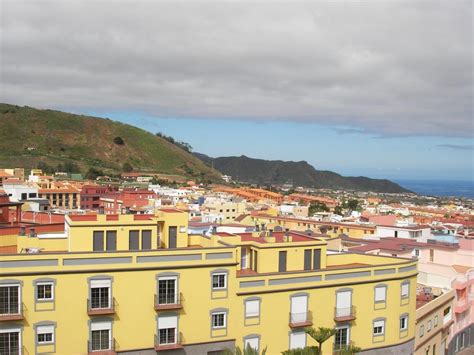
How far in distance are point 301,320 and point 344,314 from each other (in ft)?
8.81

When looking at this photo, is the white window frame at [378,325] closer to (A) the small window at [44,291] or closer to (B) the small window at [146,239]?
(B) the small window at [146,239]

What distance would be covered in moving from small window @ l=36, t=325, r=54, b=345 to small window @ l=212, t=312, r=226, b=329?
785 cm

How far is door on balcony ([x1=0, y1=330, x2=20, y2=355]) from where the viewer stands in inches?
994

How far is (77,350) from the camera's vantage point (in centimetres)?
2642

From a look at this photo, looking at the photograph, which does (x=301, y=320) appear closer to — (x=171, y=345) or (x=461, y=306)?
(x=171, y=345)

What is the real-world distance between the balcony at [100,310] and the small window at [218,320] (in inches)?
205

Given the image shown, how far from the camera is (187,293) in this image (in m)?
28.3

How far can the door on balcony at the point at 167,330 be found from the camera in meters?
28.0

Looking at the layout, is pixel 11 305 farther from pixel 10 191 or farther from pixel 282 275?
pixel 10 191

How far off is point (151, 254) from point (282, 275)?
7089 mm

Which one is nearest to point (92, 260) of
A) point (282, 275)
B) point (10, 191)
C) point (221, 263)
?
point (221, 263)

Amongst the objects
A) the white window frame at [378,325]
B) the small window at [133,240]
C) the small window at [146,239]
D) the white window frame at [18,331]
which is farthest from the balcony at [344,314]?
the white window frame at [18,331]

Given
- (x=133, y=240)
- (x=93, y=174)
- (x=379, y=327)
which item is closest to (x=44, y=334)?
(x=133, y=240)

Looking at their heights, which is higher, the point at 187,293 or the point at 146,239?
the point at 146,239
